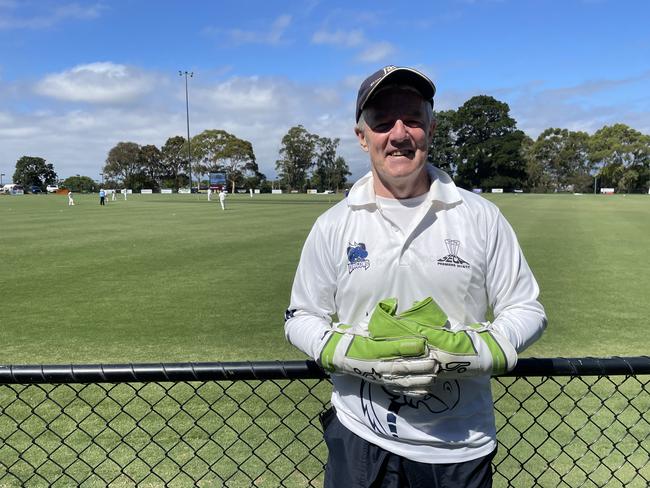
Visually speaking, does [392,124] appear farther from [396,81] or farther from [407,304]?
[407,304]

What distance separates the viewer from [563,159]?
10581cm

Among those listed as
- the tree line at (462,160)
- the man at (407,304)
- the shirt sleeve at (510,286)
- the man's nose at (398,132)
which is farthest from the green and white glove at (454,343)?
the tree line at (462,160)

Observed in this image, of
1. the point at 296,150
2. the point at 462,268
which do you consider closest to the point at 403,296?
the point at 462,268

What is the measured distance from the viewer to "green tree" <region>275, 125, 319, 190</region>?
374 ft

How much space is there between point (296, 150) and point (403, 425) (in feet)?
377

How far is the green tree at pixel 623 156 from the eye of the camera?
97125 millimetres

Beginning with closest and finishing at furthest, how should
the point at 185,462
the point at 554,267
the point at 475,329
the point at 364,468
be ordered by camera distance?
the point at 475,329 < the point at 364,468 < the point at 185,462 < the point at 554,267

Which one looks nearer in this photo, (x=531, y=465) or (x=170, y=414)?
(x=531, y=465)

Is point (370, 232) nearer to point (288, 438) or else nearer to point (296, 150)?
point (288, 438)

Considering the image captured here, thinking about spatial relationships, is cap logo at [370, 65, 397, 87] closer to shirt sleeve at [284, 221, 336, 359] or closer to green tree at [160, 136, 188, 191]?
shirt sleeve at [284, 221, 336, 359]

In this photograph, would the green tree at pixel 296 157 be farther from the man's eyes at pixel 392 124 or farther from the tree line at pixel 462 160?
the man's eyes at pixel 392 124

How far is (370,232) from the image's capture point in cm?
198

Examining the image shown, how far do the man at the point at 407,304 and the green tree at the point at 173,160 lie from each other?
384ft

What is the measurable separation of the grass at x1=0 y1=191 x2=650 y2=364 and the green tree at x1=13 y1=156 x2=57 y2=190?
116 meters
